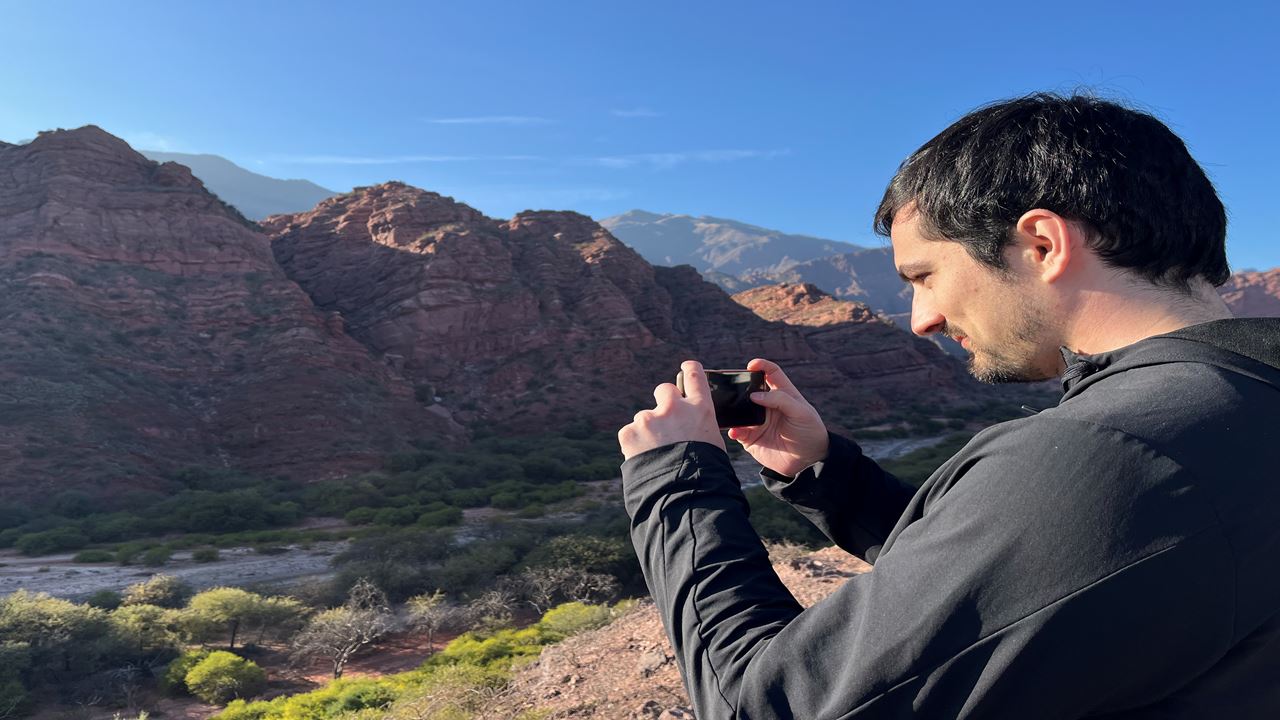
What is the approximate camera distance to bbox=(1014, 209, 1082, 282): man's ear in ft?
3.64

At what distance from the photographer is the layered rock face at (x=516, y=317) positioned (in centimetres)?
4450

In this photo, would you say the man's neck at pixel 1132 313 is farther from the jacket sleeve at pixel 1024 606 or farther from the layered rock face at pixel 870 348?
the layered rock face at pixel 870 348

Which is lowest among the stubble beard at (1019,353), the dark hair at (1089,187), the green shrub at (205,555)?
the green shrub at (205,555)

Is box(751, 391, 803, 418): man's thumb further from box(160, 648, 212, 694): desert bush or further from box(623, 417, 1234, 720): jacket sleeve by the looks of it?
box(160, 648, 212, 694): desert bush

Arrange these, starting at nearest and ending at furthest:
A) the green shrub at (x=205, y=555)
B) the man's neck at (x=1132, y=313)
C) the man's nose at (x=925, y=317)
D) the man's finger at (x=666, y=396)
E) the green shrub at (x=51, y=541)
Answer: the man's neck at (x=1132, y=313) → the man's finger at (x=666, y=396) → the man's nose at (x=925, y=317) → the green shrub at (x=205, y=555) → the green shrub at (x=51, y=541)

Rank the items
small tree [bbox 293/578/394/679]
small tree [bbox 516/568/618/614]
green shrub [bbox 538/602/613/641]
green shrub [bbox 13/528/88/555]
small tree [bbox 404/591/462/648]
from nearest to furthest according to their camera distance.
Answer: green shrub [bbox 538/602/613/641] < small tree [bbox 293/578/394/679] < small tree [bbox 404/591/462/648] < small tree [bbox 516/568/618/614] < green shrub [bbox 13/528/88/555]

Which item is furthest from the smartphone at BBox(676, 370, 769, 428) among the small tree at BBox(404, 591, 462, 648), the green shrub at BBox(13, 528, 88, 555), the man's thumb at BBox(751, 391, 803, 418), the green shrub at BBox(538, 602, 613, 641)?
the green shrub at BBox(13, 528, 88, 555)

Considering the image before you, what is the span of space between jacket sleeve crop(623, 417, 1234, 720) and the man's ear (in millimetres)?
394

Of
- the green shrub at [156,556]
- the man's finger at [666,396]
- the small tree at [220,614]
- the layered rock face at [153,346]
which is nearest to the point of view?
the man's finger at [666,396]

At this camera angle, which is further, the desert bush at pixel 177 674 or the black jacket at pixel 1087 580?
the desert bush at pixel 177 674

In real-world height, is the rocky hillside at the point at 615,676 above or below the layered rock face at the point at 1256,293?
below

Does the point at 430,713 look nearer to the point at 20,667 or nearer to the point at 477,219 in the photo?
the point at 20,667

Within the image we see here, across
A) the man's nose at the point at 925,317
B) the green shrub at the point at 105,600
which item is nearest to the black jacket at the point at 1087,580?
the man's nose at the point at 925,317

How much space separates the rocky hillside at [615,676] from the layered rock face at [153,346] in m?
26.9
